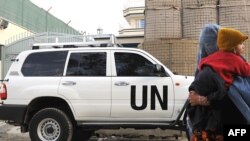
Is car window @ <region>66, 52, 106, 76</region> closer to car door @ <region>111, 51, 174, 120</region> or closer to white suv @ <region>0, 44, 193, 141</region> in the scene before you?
white suv @ <region>0, 44, 193, 141</region>

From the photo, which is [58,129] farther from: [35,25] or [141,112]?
[35,25]

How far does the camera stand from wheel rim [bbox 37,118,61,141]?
7820 mm

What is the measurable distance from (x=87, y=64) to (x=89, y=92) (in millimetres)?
571

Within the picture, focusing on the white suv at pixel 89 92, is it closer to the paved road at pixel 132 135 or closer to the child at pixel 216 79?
the paved road at pixel 132 135

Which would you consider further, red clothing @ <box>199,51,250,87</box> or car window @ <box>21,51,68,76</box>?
car window @ <box>21,51,68,76</box>

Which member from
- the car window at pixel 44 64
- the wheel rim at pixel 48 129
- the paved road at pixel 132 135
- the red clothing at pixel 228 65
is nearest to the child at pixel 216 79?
the red clothing at pixel 228 65

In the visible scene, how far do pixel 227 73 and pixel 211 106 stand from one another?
24 centimetres

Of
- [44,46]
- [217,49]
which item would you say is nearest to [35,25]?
[44,46]

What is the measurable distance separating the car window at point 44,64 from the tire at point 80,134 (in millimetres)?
1097

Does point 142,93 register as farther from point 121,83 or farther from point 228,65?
point 228,65

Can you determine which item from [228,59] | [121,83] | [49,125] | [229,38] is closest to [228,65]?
[228,59]

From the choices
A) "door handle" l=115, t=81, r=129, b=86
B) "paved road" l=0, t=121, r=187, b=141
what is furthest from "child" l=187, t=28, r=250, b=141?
"paved road" l=0, t=121, r=187, b=141

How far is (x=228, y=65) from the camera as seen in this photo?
9.48ft

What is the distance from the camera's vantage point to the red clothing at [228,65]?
2.87 m
